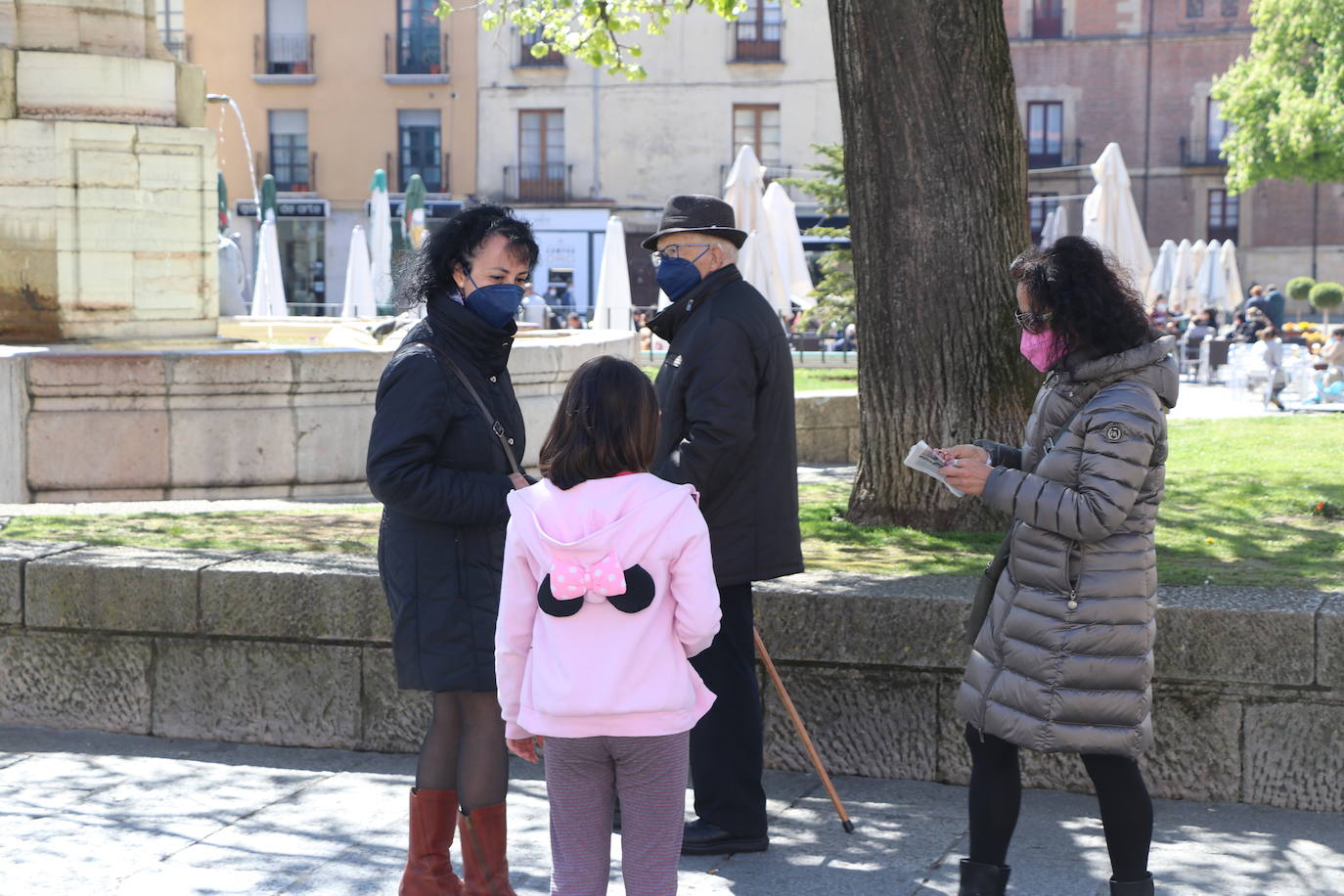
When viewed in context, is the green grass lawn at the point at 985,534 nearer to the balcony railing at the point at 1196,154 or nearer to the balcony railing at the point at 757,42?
the balcony railing at the point at 757,42

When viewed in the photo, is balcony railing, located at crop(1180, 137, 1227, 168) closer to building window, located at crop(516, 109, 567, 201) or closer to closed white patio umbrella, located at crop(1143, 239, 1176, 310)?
closed white patio umbrella, located at crop(1143, 239, 1176, 310)

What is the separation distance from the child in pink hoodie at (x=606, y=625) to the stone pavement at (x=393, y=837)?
100 centimetres

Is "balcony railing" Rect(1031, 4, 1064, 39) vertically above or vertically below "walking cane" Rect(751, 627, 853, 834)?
above

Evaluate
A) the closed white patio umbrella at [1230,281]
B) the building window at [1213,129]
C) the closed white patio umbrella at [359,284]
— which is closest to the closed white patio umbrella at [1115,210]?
the closed white patio umbrella at [1230,281]

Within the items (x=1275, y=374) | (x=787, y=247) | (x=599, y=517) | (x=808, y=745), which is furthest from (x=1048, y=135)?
(x=599, y=517)

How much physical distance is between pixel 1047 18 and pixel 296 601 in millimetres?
46724

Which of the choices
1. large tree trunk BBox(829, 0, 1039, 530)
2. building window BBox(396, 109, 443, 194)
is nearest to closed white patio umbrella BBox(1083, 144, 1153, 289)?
large tree trunk BBox(829, 0, 1039, 530)

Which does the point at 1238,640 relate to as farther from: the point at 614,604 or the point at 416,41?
the point at 416,41

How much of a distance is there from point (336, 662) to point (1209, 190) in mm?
45975

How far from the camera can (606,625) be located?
3275 millimetres

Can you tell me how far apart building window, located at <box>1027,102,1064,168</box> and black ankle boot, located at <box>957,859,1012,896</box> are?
45708 mm

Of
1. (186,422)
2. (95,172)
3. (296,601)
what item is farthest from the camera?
(95,172)

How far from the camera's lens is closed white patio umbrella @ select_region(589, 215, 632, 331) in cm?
2367

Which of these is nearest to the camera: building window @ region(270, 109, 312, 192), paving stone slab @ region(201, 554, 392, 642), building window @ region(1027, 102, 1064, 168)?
paving stone slab @ region(201, 554, 392, 642)
